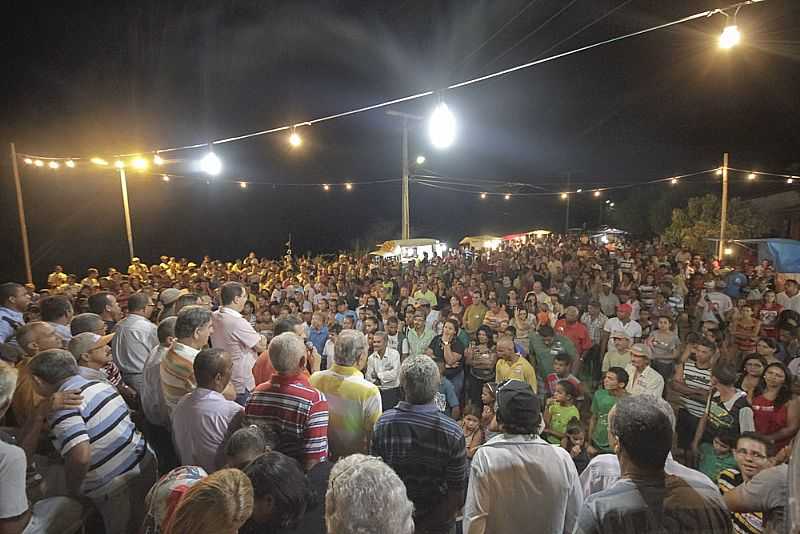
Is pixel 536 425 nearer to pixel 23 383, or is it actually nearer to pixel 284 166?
pixel 23 383

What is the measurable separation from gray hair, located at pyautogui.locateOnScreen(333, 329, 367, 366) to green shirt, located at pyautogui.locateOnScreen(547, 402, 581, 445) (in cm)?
207

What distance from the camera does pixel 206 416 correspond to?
2.60 m

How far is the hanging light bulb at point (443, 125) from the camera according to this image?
15.6 ft

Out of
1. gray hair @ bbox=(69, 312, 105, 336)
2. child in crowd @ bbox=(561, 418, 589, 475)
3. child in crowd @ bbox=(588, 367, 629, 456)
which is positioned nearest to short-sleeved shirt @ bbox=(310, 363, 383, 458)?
child in crowd @ bbox=(561, 418, 589, 475)

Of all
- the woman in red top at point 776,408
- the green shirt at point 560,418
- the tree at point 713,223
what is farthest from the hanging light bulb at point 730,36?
the tree at point 713,223

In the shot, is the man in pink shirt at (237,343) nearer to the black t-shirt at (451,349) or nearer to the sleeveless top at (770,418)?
the black t-shirt at (451,349)

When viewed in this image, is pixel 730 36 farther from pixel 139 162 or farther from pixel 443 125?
pixel 139 162

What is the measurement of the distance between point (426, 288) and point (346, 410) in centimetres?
669

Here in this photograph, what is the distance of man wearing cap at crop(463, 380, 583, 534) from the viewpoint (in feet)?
6.84

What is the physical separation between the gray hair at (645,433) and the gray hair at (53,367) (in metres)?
3.07

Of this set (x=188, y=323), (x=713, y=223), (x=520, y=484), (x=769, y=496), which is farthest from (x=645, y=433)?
(x=713, y=223)

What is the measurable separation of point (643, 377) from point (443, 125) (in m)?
3.41

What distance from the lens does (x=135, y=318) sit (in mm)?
4367

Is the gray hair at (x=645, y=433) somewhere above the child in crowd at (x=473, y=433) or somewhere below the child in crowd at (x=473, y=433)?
above
